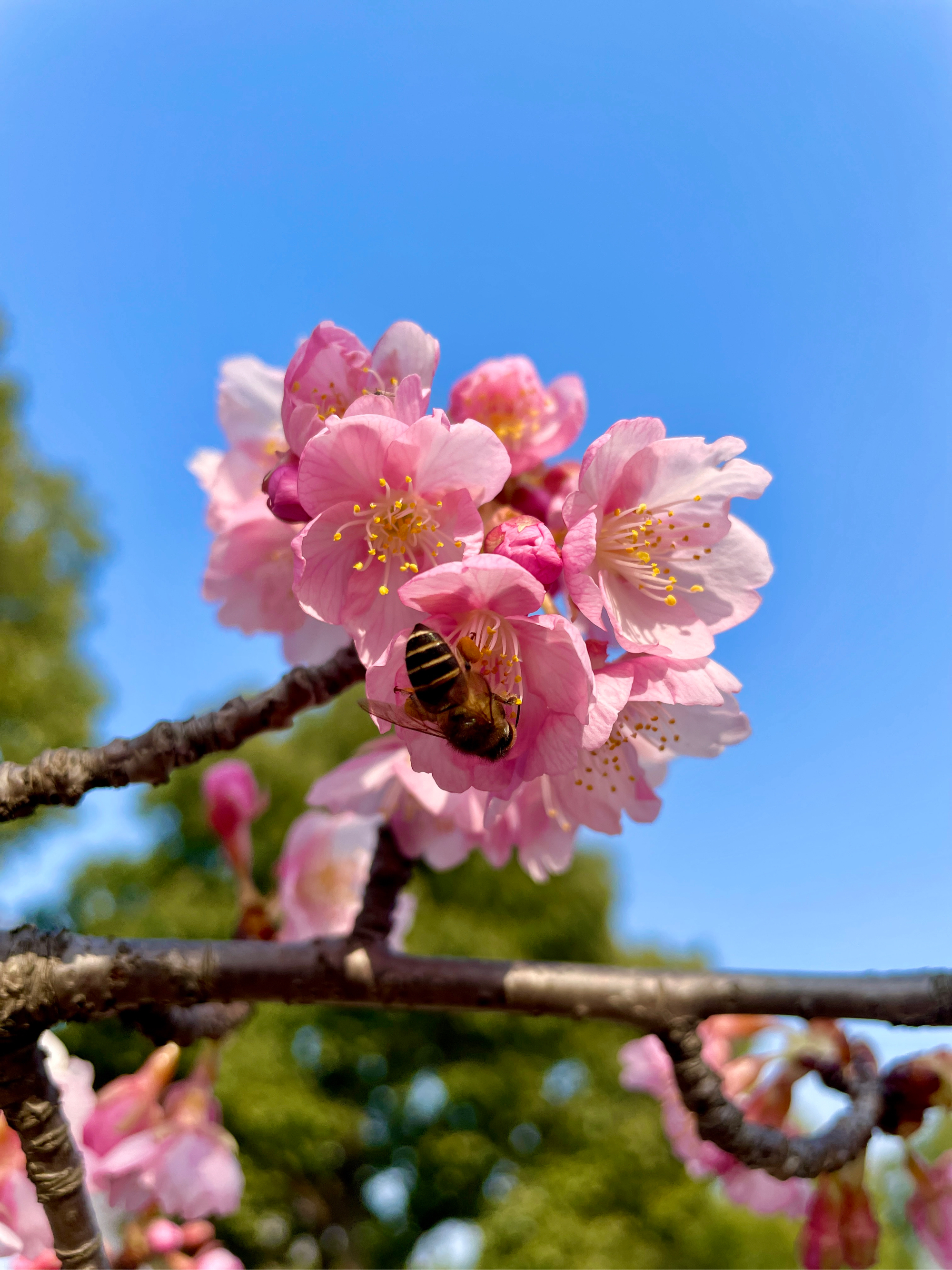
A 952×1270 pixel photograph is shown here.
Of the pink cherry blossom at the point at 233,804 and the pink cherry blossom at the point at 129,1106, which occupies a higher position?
the pink cherry blossom at the point at 233,804

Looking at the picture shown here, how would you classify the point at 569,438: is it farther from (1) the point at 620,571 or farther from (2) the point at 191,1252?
(2) the point at 191,1252

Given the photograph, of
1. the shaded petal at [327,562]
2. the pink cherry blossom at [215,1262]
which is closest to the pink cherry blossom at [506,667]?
the shaded petal at [327,562]

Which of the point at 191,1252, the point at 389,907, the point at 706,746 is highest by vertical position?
the point at 706,746

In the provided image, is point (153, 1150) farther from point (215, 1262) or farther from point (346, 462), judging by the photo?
point (346, 462)

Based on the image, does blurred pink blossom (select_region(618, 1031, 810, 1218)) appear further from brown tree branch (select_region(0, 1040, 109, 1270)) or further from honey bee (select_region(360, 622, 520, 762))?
honey bee (select_region(360, 622, 520, 762))

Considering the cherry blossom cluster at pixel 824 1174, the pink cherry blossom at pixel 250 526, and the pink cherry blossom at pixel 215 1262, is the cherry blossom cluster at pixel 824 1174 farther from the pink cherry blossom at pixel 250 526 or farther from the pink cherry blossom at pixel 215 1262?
the pink cherry blossom at pixel 215 1262

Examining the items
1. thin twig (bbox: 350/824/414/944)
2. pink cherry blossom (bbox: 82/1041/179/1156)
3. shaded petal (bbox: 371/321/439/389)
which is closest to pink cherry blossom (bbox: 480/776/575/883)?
thin twig (bbox: 350/824/414/944)

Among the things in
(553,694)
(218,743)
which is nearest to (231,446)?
(218,743)
